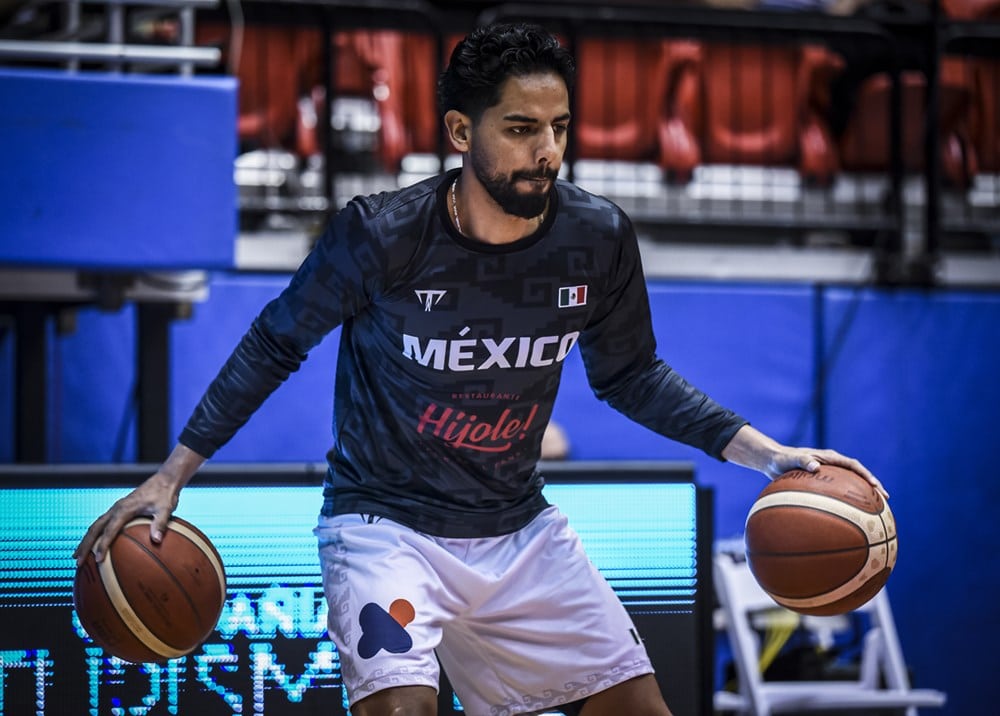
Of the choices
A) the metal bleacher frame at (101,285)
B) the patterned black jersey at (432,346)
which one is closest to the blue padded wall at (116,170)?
the metal bleacher frame at (101,285)

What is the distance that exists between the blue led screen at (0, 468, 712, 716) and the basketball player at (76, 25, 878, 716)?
2.35 ft

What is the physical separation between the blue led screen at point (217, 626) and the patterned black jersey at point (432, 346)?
73cm

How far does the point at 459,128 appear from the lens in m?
3.07

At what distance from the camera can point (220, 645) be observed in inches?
151

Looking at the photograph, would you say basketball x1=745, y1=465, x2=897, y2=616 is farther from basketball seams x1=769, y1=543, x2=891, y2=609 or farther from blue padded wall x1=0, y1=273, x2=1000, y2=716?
blue padded wall x1=0, y1=273, x2=1000, y2=716

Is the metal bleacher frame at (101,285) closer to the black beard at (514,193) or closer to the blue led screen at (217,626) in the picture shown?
the blue led screen at (217,626)

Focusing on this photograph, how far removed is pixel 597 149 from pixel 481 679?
471cm

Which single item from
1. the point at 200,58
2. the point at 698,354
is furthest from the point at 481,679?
the point at 698,354

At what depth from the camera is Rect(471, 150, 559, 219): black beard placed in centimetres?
296

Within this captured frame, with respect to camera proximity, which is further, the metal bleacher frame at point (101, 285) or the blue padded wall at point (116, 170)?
the metal bleacher frame at point (101, 285)

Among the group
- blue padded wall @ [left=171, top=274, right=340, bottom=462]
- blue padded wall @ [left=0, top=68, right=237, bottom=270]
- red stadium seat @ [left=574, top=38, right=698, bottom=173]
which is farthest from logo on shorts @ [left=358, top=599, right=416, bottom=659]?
red stadium seat @ [left=574, top=38, right=698, bottom=173]

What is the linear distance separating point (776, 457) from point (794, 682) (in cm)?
311

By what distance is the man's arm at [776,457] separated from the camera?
3.21 metres

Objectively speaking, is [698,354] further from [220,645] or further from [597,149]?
[220,645]
